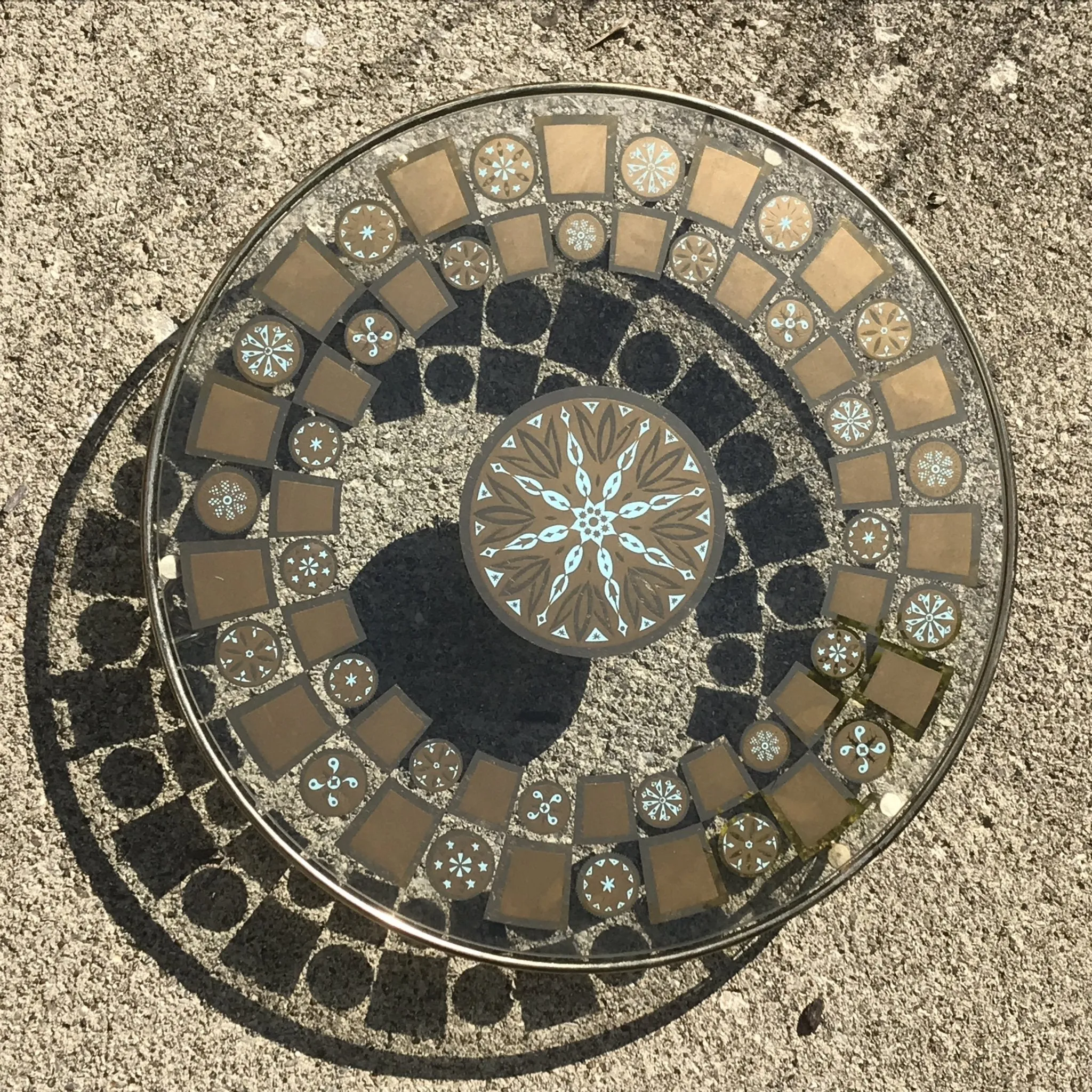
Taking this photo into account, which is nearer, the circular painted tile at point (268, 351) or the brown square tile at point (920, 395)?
the circular painted tile at point (268, 351)

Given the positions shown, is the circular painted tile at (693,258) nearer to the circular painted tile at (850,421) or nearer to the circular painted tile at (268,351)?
the circular painted tile at (850,421)

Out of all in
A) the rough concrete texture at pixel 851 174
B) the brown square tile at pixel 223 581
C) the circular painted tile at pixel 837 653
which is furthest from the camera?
the rough concrete texture at pixel 851 174

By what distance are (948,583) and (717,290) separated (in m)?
0.61

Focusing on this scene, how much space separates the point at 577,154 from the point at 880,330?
571 millimetres

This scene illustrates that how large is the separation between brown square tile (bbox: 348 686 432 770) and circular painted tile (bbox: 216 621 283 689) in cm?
16

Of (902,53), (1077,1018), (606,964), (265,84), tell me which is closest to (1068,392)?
(902,53)

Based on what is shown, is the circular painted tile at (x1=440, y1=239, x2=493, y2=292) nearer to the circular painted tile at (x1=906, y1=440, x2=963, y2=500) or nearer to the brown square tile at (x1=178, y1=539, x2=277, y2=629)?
the brown square tile at (x1=178, y1=539, x2=277, y2=629)

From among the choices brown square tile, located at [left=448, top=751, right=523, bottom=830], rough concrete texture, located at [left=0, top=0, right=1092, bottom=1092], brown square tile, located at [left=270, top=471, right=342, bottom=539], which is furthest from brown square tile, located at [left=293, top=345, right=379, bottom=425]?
brown square tile, located at [left=448, top=751, right=523, bottom=830]

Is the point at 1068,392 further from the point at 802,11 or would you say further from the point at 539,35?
the point at 539,35

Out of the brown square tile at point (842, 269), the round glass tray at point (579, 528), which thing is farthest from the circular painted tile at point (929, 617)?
the brown square tile at point (842, 269)

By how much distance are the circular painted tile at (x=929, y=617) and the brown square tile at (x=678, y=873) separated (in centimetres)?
47

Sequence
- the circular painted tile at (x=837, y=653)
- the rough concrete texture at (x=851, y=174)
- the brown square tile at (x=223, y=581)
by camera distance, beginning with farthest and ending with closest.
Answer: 1. the rough concrete texture at (x=851, y=174)
2. the circular painted tile at (x=837, y=653)
3. the brown square tile at (x=223, y=581)

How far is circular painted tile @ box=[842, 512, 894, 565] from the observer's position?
1527mm

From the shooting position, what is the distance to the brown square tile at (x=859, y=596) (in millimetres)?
1521
